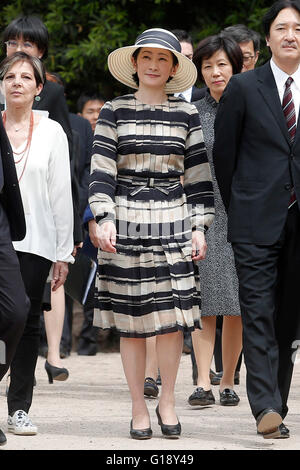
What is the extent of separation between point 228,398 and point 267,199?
183 cm

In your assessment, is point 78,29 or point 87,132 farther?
point 78,29

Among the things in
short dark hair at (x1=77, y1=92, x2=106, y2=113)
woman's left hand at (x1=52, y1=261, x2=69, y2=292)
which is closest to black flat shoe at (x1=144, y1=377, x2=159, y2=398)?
woman's left hand at (x1=52, y1=261, x2=69, y2=292)

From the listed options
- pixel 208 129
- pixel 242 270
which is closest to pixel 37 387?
pixel 208 129

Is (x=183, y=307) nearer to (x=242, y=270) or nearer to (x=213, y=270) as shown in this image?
(x=242, y=270)

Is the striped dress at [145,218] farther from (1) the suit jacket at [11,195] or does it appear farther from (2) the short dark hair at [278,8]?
(2) the short dark hair at [278,8]

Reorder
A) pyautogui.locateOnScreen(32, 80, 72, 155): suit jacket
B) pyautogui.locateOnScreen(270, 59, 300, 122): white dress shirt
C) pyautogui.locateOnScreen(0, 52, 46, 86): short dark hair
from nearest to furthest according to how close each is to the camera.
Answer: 1. pyautogui.locateOnScreen(270, 59, 300, 122): white dress shirt
2. pyautogui.locateOnScreen(0, 52, 46, 86): short dark hair
3. pyautogui.locateOnScreen(32, 80, 72, 155): suit jacket

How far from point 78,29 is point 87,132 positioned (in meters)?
2.24

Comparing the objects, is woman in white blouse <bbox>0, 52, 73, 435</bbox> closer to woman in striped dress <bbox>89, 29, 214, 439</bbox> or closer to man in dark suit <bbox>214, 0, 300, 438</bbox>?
woman in striped dress <bbox>89, 29, 214, 439</bbox>

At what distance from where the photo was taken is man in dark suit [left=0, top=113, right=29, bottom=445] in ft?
20.3

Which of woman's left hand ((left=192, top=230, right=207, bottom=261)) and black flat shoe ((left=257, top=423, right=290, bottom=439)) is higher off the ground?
woman's left hand ((left=192, top=230, right=207, bottom=261))

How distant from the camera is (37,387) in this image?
8953 millimetres

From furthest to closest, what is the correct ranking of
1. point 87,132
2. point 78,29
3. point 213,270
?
point 78,29, point 87,132, point 213,270

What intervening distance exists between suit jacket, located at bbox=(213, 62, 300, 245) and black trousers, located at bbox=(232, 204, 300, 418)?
82 mm
